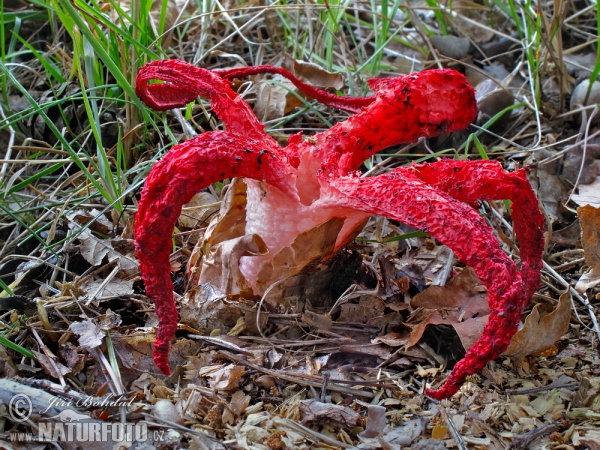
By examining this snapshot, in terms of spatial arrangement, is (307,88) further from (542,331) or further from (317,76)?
(542,331)

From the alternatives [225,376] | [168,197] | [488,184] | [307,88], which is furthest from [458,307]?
[168,197]

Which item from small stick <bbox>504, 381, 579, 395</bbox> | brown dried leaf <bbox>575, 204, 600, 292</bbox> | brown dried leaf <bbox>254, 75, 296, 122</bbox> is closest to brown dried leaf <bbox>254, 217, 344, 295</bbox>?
small stick <bbox>504, 381, 579, 395</bbox>

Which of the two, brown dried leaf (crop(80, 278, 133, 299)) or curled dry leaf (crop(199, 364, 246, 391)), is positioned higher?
brown dried leaf (crop(80, 278, 133, 299))

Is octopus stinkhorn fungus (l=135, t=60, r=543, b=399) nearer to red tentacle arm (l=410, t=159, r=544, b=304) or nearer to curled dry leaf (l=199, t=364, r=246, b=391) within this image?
red tentacle arm (l=410, t=159, r=544, b=304)

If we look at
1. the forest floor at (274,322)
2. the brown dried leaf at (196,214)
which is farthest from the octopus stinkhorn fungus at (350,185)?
the brown dried leaf at (196,214)

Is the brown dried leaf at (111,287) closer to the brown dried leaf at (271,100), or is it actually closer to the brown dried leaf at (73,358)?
the brown dried leaf at (73,358)

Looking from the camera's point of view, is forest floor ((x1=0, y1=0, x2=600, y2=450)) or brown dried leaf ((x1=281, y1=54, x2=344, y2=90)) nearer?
forest floor ((x1=0, y1=0, x2=600, y2=450))

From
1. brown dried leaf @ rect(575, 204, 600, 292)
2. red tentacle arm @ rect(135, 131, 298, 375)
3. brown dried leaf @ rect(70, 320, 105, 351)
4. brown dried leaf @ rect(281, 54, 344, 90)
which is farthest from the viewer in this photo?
brown dried leaf @ rect(281, 54, 344, 90)

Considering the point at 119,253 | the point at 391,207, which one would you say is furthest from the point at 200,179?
the point at 119,253
